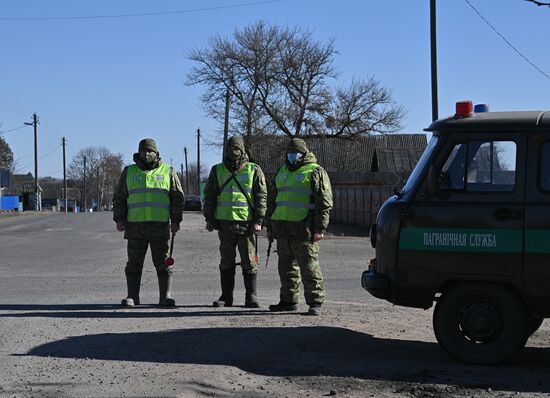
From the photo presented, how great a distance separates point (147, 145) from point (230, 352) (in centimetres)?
361

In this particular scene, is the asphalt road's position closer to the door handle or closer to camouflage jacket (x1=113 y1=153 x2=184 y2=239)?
camouflage jacket (x1=113 y1=153 x2=184 y2=239)

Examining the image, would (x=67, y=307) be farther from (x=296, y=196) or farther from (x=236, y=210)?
(x=296, y=196)

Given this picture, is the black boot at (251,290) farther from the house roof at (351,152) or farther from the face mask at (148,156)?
the house roof at (351,152)

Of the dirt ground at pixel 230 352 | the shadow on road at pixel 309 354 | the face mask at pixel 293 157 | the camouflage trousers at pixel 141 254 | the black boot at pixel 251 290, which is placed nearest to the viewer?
the dirt ground at pixel 230 352

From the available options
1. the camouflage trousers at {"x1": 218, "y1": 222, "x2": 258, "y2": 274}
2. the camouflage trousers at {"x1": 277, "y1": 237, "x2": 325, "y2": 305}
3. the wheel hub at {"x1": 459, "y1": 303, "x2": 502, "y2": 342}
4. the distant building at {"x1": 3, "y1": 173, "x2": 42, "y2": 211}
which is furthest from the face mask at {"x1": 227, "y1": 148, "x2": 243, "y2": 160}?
the distant building at {"x1": 3, "y1": 173, "x2": 42, "y2": 211}

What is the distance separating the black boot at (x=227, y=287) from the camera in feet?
32.2

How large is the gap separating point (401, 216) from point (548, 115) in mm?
1487

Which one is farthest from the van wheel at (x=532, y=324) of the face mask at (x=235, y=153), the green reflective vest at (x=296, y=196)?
the face mask at (x=235, y=153)

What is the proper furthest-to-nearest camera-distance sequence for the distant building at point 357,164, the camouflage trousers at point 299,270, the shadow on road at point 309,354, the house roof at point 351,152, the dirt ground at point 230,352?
the house roof at point 351,152, the distant building at point 357,164, the camouflage trousers at point 299,270, the shadow on road at point 309,354, the dirt ground at point 230,352

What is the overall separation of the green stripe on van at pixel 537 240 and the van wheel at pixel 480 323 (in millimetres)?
432

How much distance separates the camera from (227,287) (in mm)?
9852

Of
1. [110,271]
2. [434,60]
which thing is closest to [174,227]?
[110,271]

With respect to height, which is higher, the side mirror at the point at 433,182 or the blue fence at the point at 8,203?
the side mirror at the point at 433,182

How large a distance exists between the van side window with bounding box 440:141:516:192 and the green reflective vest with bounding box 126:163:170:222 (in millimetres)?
4198
